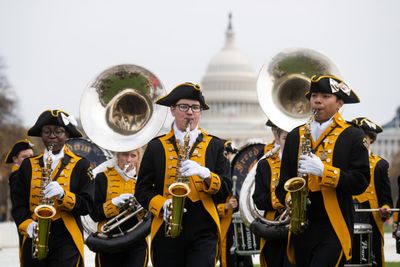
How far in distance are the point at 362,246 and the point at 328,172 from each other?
3.21 meters

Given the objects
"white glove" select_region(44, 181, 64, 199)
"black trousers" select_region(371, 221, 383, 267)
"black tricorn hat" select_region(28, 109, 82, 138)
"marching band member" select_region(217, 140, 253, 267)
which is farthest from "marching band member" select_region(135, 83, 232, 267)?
"black trousers" select_region(371, 221, 383, 267)

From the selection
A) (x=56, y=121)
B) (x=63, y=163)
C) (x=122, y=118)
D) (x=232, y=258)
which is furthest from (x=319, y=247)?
(x=232, y=258)

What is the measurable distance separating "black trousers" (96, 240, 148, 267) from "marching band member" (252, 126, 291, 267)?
121 cm

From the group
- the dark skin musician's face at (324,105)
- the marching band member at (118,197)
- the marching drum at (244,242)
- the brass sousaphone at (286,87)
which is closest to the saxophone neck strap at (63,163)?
the marching band member at (118,197)

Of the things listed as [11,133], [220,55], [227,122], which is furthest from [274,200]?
[220,55]

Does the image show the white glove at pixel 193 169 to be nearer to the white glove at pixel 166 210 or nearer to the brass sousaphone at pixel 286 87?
the white glove at pixel 166 210

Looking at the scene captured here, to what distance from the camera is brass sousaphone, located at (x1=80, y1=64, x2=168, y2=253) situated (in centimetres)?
1305

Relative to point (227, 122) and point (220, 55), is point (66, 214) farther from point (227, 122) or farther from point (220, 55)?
point (220, 55)

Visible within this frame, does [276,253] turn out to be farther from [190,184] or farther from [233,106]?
[233,106]

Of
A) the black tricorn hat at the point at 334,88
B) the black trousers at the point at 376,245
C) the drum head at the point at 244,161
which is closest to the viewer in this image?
the black tricorn hat at the point at 334,88

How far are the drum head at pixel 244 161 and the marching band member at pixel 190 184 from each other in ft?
21.7

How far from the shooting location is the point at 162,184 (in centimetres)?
1128

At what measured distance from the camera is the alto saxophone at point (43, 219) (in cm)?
1106

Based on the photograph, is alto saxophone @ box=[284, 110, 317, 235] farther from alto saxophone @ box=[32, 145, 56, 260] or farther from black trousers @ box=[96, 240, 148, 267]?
black trousers @ box=[96, 240, 148, 267]
